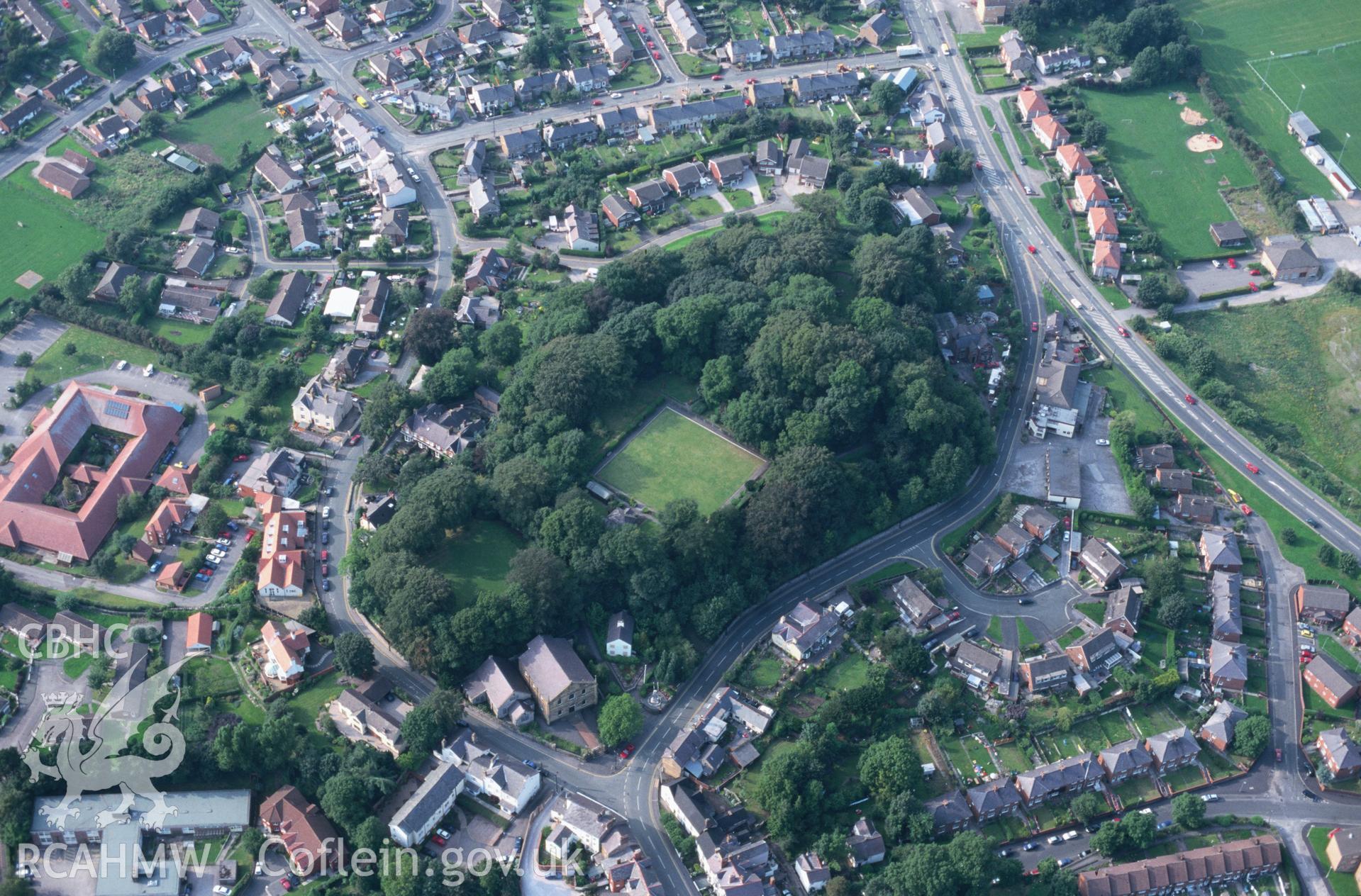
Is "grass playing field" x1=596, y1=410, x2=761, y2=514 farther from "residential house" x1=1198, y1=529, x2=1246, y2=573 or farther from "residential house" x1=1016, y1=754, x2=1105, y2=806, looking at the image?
"residential house" x1=1198, y1=529, x2=1246, y2=573

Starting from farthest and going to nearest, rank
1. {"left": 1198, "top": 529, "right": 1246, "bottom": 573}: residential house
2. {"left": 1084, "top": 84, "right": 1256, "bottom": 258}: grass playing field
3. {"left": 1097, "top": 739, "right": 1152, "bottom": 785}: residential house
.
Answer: {"left": 1084, "top": 84, "right": 1256, "bottom": 258}: grass playing field, {"left": 1198, "top": 529, "right": 1246, "bottom": 573}: residential house, {"left": 1097, "top": 739, "right": 1152, "bottom": 785}: residential house

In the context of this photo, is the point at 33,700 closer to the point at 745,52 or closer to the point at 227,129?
the point at 227,129

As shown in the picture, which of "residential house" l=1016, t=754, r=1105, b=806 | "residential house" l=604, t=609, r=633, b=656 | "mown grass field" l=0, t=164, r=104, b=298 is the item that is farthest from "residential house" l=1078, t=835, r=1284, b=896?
"mown grass field" l=0, t=164, r=104, b=298

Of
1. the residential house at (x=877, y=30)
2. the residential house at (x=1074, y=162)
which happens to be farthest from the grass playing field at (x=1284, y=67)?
the residential house at (x=877, y=30)

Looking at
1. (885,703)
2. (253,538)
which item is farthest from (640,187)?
(885,703)

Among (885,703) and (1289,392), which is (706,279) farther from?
(1289,392)

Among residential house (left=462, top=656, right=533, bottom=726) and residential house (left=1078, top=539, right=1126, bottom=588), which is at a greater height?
residential house (left=462, top=656, right=533, bottom=726)

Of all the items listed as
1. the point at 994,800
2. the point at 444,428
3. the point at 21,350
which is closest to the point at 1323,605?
the point at 994,800
